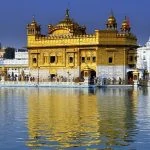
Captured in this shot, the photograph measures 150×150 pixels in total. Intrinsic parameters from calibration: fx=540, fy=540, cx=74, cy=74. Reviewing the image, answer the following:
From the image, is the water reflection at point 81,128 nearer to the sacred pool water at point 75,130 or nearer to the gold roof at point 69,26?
the sacred pool water at point 75,130

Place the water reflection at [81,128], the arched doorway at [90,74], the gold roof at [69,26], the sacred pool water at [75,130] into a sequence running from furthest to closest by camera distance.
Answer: the gold roof at [69,26] → the arched doorway at [90,74] → the water reflection at [81,128] → the sacred pool water at [75,130]

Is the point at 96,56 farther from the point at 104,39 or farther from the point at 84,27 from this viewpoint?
the point at 84,27

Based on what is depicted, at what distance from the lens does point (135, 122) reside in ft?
58.0

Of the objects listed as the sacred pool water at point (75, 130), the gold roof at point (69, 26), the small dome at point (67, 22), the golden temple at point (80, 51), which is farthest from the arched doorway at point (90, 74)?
the sacred pool water at point (75, 130)

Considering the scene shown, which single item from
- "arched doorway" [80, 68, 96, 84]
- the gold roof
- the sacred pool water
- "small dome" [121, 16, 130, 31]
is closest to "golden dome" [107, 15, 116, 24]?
"small dome" [121, 16, 130, 31]

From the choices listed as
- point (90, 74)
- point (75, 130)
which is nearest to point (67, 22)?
point (90, 74)

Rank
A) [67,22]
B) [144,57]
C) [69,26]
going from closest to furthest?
[69,26]
[67,22]
[144,57]

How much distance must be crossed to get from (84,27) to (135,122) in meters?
50.7

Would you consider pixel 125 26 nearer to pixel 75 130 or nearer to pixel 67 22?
pixel 67 22

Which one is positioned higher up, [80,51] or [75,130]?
[80,51]

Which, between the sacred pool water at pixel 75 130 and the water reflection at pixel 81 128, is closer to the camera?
the sacred pool water at pixel 75 130

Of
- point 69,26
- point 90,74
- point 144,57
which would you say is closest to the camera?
point 90,74

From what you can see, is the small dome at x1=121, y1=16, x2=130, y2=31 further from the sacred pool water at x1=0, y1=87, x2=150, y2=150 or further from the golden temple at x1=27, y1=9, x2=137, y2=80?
the sacred pool water at x1=0, y1=87, x2=150, y2=150

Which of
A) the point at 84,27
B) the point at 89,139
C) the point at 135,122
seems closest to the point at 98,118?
the point at 135,122
